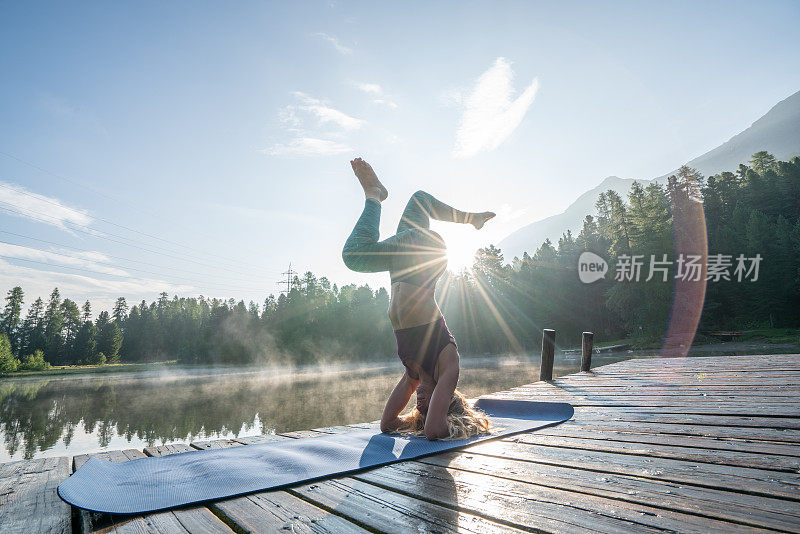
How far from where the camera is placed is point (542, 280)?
164 ft

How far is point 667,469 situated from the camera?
1943mm

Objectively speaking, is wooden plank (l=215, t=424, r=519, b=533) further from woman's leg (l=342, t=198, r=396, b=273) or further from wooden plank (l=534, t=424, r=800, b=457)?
wooden plank (l=534, t=424, r=800, b=457)

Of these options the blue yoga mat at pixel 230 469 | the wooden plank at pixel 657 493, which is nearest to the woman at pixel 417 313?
the blue yoga mat at pixel 230 469

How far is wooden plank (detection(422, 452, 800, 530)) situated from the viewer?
53.4 inches

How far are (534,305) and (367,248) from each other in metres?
49.2

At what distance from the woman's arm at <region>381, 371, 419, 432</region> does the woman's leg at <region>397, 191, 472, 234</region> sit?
1.23 m

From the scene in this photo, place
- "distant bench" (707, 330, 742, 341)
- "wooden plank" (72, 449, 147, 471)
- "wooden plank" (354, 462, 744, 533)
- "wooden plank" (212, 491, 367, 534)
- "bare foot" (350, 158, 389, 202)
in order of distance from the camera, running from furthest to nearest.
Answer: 1. "distant bench" (707, 330, 742, 341)
2. "bare foot" (350, 158, 389, 202)
3. "wooden plank" (72, 449, 147, 471)
4. "wooden plank" (212, 491, 367, 534)
5. "wooden plank" (354, 462, 744, 533)

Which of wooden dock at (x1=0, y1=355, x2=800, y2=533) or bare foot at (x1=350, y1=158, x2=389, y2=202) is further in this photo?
bare foot at (x1=350, y1=158, x2=389, y2=202)

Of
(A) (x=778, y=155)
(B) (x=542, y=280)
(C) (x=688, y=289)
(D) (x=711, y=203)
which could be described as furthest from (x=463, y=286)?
(A) (x=778, y=155)

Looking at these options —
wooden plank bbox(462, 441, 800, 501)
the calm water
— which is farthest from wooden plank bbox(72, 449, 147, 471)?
the calm water

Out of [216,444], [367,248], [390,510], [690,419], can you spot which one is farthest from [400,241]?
[690,419]

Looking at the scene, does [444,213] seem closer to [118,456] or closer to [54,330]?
[118,456]

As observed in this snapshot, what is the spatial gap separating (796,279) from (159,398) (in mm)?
46003

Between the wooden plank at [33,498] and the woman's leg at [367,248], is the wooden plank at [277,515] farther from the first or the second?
the woman's leg at [367,248]
